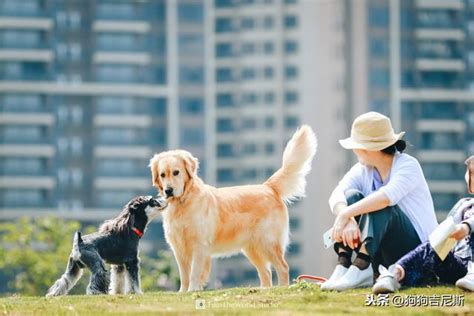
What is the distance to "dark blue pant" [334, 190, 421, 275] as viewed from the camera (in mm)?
8992

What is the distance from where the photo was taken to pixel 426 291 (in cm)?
887

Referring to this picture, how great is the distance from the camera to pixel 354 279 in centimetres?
914

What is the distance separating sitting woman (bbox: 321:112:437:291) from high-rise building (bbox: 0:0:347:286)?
82.8 m

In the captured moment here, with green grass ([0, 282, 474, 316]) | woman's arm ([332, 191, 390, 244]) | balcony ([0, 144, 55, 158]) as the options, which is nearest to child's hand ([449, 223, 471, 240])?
green grass ([0, 282, 474, 316])

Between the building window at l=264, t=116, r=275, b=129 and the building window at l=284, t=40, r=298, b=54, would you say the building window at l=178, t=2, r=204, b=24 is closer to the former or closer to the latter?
the building window at l=284, t=40, r=298, b=54

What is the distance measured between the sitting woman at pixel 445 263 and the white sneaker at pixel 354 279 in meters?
0.15

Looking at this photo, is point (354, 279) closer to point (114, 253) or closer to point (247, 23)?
point (114, 253)

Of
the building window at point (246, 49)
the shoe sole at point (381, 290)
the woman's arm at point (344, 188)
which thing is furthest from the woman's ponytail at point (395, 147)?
the building window at point (246, 49)

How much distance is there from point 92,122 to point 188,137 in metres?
9.13

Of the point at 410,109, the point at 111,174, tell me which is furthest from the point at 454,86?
the point at 111,174

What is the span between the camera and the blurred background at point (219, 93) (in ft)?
308

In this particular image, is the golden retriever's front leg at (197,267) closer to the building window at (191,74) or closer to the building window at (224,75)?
the building window at (191,74)

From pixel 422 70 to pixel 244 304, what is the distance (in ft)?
301

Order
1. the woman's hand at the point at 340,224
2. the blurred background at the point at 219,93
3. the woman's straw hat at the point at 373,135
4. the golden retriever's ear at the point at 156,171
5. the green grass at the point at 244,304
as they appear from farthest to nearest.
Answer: the blurred background at the point at 219,93 → the golden retriever's ear at the point at 156,171 → the woman's straw hat at the point at 373,135 → the woman's hand at the point at 340,224 → the green grass at the point at 244,304
